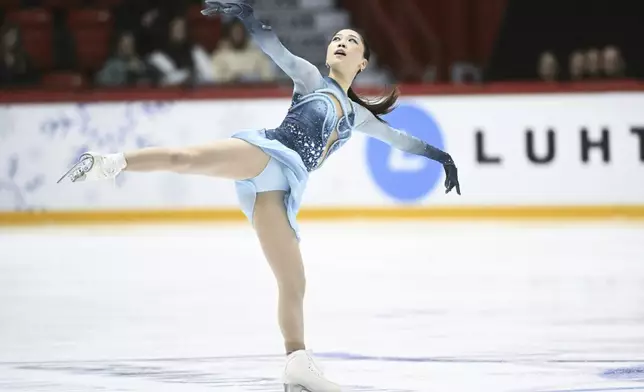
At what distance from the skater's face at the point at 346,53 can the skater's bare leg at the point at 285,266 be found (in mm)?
598

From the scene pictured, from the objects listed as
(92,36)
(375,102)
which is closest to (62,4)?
(92,36)

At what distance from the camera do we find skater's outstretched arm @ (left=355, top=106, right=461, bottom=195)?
13.1 feet

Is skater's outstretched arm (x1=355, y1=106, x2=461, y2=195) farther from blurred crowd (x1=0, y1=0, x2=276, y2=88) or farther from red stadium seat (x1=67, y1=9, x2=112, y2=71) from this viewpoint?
red stadium seat (x1=67, y1=9, x2=112, y2=71)

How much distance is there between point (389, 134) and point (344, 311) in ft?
5.68

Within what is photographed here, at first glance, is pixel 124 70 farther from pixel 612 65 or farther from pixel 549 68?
pixel 612 65

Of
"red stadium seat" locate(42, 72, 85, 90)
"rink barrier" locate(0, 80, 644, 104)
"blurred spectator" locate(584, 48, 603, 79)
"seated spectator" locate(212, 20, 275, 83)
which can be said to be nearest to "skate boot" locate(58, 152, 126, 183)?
"rink barrier" locate(0, 80, 644, 104)

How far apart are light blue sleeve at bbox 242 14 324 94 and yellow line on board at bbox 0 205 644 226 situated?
21.7 feet

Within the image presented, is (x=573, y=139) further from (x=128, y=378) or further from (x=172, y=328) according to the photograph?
(x=128, y=378)

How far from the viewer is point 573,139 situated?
34.2 ft

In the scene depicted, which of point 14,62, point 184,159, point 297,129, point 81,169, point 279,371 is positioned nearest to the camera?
point 81,169

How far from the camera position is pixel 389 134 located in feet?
13.2

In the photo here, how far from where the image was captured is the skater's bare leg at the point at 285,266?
358cm

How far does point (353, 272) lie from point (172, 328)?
88.8 inches

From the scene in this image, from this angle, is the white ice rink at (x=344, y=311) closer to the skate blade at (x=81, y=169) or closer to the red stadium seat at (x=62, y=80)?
the skate blade at (x=81, y=169)
